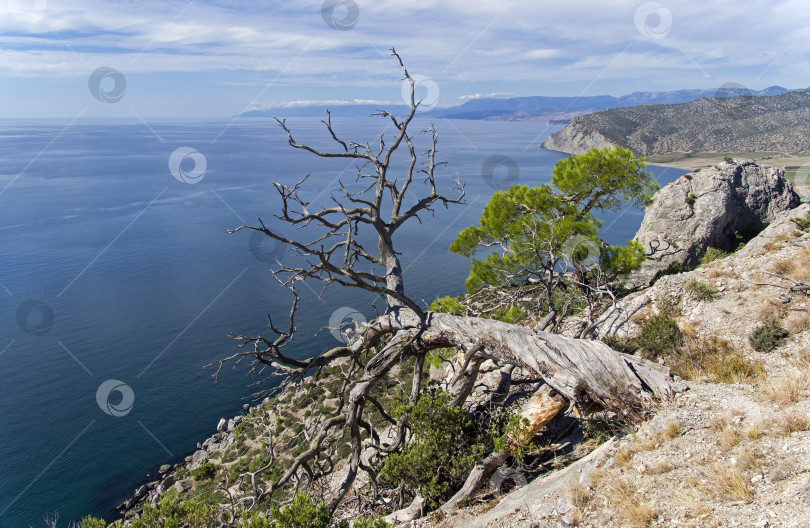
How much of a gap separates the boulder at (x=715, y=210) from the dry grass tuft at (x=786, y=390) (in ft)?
62.4

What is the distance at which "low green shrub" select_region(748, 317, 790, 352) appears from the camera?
31.0 feet

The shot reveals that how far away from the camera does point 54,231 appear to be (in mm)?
62375

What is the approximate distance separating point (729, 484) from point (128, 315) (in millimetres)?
45933

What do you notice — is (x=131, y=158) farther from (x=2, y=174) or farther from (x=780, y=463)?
(x=780, y=463)

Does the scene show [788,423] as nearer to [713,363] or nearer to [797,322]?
[713,363]

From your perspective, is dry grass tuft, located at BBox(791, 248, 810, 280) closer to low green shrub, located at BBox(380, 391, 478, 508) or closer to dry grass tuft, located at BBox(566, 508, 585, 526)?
low green shrub, located at BBox(380, 391, 478, 508)

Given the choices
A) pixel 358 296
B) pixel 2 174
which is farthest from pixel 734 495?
pixel 2 174

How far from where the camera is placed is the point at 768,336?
959 centimetres

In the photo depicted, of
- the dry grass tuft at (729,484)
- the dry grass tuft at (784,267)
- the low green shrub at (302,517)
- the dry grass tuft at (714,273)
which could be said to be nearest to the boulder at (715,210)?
the dry grass tuft at (714,273)

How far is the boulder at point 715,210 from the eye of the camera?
83.3ft

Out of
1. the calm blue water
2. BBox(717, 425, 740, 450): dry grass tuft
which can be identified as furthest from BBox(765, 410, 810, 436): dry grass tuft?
the calm blue water

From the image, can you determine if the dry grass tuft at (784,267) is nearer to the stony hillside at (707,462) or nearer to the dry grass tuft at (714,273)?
the dry grass tuft at (714,273)

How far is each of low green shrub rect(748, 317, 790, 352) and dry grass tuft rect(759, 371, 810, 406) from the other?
2.55 meters

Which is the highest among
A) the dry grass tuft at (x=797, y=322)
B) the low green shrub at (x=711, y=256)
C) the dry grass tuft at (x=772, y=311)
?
the dry grass tuft at (x=772, y=311)
